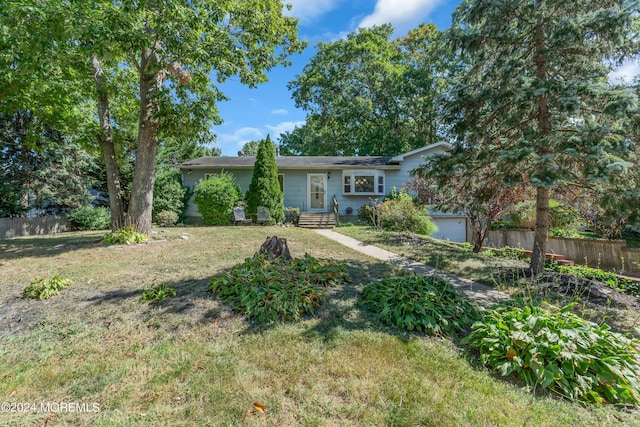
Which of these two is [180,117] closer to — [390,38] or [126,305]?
[126,305]

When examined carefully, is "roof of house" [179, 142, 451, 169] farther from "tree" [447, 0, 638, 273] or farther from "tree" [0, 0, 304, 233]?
"tree" [447, 0, 638, 273]

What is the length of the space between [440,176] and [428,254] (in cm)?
229

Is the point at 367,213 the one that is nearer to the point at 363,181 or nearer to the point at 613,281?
the point at 363,181

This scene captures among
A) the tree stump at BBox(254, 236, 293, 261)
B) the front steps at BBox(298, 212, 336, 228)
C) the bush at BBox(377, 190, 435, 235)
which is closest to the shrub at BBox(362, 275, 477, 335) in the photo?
the tree stump at BBox(254, 236, 293, 261)

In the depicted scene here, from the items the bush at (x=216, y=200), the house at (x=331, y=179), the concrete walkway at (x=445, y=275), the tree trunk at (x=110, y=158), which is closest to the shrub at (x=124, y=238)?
the tree trunk at (x=110, y=158)

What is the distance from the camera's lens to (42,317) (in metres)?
3.30

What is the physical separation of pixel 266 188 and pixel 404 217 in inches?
248

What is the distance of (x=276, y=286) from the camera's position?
3.73 meters

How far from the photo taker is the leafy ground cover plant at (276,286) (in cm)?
331

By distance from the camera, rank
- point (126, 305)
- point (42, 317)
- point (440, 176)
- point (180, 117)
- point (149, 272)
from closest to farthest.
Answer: point (42, 317) → point (126, 305) → point (149, 272) → point (440, 176) → point (180, 117)

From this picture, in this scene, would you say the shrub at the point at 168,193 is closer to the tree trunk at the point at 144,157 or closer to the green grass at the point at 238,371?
the tree trunk at the point at 144,157

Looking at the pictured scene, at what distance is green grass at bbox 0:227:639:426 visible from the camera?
192 centimetres

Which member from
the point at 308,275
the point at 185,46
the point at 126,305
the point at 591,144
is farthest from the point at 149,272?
the point at 591,144

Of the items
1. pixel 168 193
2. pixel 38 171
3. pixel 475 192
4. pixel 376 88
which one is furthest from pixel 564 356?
pixel 376 88
